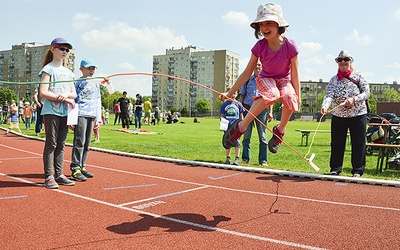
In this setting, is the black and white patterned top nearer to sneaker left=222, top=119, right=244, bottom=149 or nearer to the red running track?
the red running track

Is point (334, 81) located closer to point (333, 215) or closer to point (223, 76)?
point (333, 215)

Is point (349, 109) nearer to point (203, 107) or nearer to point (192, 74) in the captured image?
point (203, 107)

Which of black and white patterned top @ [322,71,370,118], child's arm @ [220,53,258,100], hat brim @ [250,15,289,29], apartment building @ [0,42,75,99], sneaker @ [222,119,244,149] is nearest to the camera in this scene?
hat brim @ [250,15,289,29]

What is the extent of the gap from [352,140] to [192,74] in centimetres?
14044

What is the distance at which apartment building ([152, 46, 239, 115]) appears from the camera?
140 meters

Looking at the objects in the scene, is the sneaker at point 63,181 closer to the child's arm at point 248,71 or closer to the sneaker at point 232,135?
the sneaker at point 232,135

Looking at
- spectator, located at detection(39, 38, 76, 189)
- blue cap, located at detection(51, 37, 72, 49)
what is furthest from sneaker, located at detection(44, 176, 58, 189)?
blue cap, located at detection(51, 37, 72, 49)

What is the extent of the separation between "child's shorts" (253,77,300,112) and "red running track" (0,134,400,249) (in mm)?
1351

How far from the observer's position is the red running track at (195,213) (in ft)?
11.2

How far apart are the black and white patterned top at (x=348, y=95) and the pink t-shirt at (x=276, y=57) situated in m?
2.59

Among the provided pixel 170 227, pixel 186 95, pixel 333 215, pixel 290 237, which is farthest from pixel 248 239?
pixel 186 95

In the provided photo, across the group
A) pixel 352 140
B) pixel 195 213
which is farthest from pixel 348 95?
pixel 195 213

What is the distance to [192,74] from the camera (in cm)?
14588

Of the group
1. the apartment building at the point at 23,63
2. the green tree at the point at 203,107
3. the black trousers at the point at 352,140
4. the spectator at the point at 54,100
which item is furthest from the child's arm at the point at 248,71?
the apartment building at the point at 23,63
